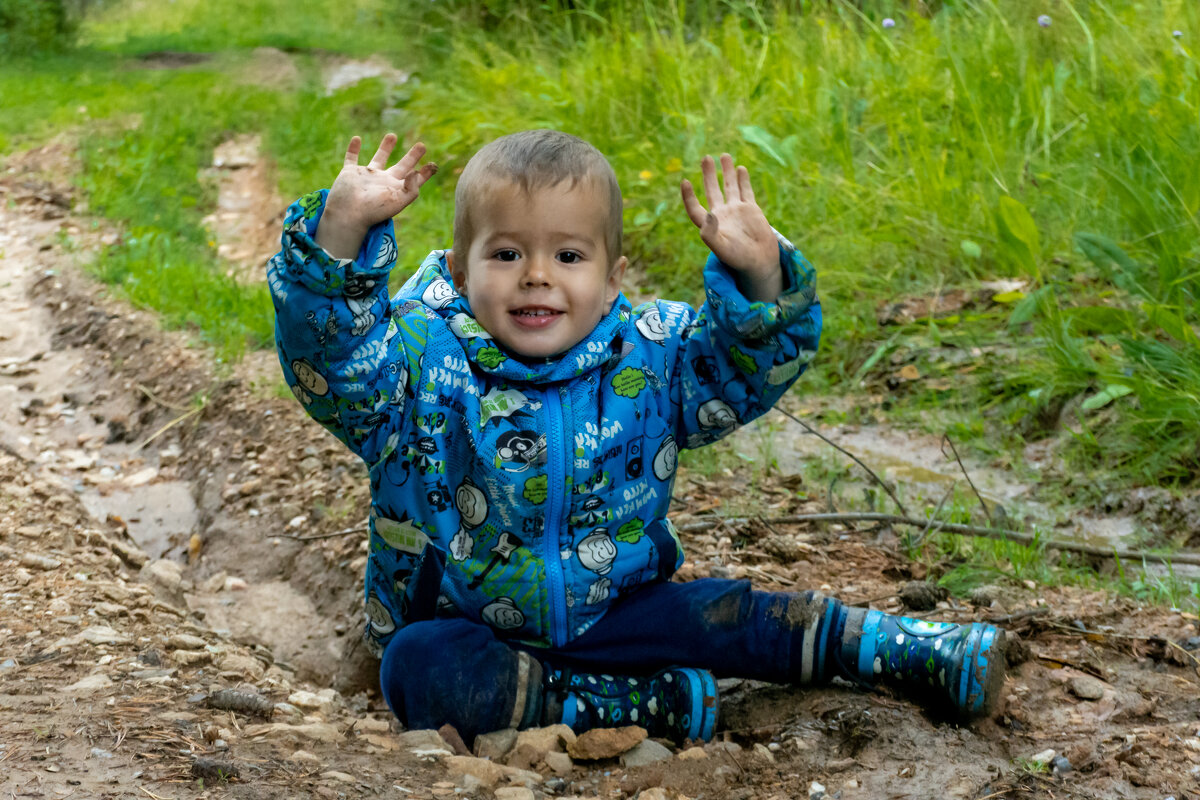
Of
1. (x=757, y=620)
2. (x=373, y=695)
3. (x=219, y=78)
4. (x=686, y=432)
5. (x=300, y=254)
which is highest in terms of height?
(x=219, y=78)

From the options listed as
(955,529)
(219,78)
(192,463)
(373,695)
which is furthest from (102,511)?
(219,78)

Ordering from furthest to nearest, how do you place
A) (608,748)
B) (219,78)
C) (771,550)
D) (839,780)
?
(219,78) → (771,550) → (608,748) → (839,780)

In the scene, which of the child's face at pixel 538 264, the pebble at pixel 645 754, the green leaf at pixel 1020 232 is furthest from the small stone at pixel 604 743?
the green leaf at pixel 1020 232

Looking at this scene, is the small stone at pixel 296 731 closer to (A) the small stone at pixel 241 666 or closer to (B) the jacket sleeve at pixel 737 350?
(A) the small stone at pixel 241 666

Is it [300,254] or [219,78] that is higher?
[219,78]

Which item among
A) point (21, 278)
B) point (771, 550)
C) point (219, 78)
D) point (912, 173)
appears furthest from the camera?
point (219, 78)

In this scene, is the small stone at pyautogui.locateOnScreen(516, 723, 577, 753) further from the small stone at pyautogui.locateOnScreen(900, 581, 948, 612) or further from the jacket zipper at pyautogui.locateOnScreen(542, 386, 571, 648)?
the small stone at pyautogui.locateOnScreen(900, 581, 948, 612)

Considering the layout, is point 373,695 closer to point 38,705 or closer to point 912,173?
point 38,705

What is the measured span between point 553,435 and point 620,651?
→ 18.4 inches

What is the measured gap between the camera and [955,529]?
3094mm

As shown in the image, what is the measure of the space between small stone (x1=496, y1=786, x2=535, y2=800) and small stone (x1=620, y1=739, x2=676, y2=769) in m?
0.30

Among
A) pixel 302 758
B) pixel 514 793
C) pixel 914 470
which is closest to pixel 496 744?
pixel 514 793

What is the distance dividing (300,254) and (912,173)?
3283 millimetres

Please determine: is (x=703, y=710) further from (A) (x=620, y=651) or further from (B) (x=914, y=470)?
(B) (x=914, y=470)
